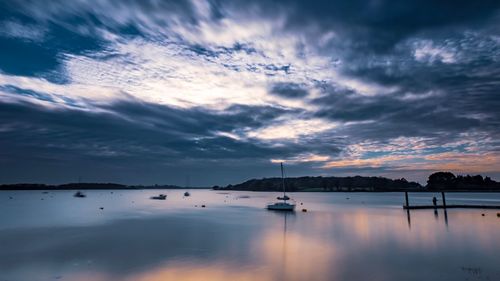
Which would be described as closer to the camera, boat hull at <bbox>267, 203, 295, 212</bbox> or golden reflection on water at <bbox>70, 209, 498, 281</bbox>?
golden reflection on water at <bbox>70, 209, 498, 281</bbox>

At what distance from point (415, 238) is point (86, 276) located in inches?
1239

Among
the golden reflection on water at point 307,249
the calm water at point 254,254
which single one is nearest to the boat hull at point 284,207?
the golden reflection on water at point 307,249

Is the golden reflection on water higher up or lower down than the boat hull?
lower down

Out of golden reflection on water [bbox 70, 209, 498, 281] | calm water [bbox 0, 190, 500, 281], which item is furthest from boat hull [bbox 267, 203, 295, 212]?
calm water [bbox 0, 190, 500, 281]

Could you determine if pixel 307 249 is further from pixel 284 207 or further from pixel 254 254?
pixel 284 207

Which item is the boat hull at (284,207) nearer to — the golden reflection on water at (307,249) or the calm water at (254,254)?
the golden reflection on water at (307,249)

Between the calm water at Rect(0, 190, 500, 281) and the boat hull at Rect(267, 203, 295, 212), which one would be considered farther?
the boat hull at Rect(267, 203, 295, 212)

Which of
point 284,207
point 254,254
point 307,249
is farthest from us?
point 284,207

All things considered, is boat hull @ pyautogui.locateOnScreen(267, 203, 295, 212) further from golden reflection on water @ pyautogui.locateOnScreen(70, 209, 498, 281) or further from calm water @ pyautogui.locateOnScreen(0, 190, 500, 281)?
calm water @ pyautogui.locateOnScreen(0, 190, 500, 281)

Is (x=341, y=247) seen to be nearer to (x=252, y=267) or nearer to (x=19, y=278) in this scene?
(x=252, y=267)

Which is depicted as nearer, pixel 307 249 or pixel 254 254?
pixel 254 254

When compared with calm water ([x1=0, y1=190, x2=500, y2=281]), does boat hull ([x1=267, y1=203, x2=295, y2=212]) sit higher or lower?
higher

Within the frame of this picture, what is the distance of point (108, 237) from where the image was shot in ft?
124

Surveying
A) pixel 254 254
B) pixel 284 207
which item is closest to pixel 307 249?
pixel 254 254
